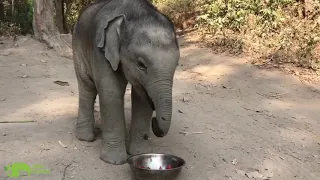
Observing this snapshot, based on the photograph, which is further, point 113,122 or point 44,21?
point 44,21

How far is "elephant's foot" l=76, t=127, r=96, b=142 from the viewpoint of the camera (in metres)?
5.13

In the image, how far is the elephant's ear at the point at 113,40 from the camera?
13.4 ft

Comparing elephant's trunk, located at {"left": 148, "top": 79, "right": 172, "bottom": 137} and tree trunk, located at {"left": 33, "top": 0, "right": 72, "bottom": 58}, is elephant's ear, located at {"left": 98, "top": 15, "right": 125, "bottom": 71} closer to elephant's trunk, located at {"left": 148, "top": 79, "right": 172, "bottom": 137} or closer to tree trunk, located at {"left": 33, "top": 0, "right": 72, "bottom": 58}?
elephant's trunk, located at {"left": 148, "top": 79, "right": 172, "bottom": 137}

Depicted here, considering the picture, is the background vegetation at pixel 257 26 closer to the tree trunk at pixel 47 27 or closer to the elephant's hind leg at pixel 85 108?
the tree trunk at pixel 47 27

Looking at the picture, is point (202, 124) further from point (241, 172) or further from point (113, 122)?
point (113, 122)

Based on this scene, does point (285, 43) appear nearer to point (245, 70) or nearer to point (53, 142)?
point (245, 70)

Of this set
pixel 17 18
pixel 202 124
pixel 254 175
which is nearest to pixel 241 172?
pixel 254 175

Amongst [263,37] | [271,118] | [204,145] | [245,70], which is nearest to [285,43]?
[263,37]

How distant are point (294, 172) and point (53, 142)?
9.52ft

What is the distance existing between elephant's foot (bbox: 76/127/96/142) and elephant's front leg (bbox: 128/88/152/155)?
58 centimetres

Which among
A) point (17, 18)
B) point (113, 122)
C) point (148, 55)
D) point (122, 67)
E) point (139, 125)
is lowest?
point (17, 18)

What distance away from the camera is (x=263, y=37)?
10.5 meters

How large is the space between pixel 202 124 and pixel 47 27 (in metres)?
6.00

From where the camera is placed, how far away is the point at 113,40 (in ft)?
13.4
